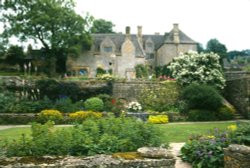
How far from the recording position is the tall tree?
1403 inches

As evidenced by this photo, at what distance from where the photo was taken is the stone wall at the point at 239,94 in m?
22.2

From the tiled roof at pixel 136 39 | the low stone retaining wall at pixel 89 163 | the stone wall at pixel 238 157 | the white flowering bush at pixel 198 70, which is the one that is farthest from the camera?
the tiled roof at pixel 136 39

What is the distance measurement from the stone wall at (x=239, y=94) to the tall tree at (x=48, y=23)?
734 inches

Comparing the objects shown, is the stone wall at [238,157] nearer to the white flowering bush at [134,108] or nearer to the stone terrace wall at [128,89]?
the white flowering bush at [134,108]

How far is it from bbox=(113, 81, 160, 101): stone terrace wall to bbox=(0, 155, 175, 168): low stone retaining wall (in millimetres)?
20254

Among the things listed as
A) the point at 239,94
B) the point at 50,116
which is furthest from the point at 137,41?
the point at 50,116

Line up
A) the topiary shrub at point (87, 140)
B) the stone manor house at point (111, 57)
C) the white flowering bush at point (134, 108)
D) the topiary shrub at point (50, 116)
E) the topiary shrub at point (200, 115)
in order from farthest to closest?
the stone manor house at point (111, 57), the white flowering bush at point (134, 108), the topiary shrub at point (200, 115), the topiary shrub at point (50, 116), the topiary shrub at point (87, 140)

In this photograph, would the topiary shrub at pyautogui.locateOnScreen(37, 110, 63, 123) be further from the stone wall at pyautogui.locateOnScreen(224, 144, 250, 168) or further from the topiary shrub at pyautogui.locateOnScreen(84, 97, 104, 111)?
the stone wall at pyautogui.locateOnScreen(224, 144, 250, 168)

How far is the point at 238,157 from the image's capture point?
6062mm

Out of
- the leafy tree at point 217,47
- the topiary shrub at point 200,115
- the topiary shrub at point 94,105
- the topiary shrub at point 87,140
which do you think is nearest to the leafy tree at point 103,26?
the leafy tree at point 217,47

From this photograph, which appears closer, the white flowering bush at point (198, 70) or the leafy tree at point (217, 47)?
the white flowering bush at point (198, 70)

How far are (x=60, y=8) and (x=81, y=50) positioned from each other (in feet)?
21.8

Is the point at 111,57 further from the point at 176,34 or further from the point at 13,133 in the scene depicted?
the point at 13,133

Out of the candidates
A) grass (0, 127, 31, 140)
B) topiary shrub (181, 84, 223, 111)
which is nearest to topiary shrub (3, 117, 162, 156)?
grass (0, 127, 31, 140)
